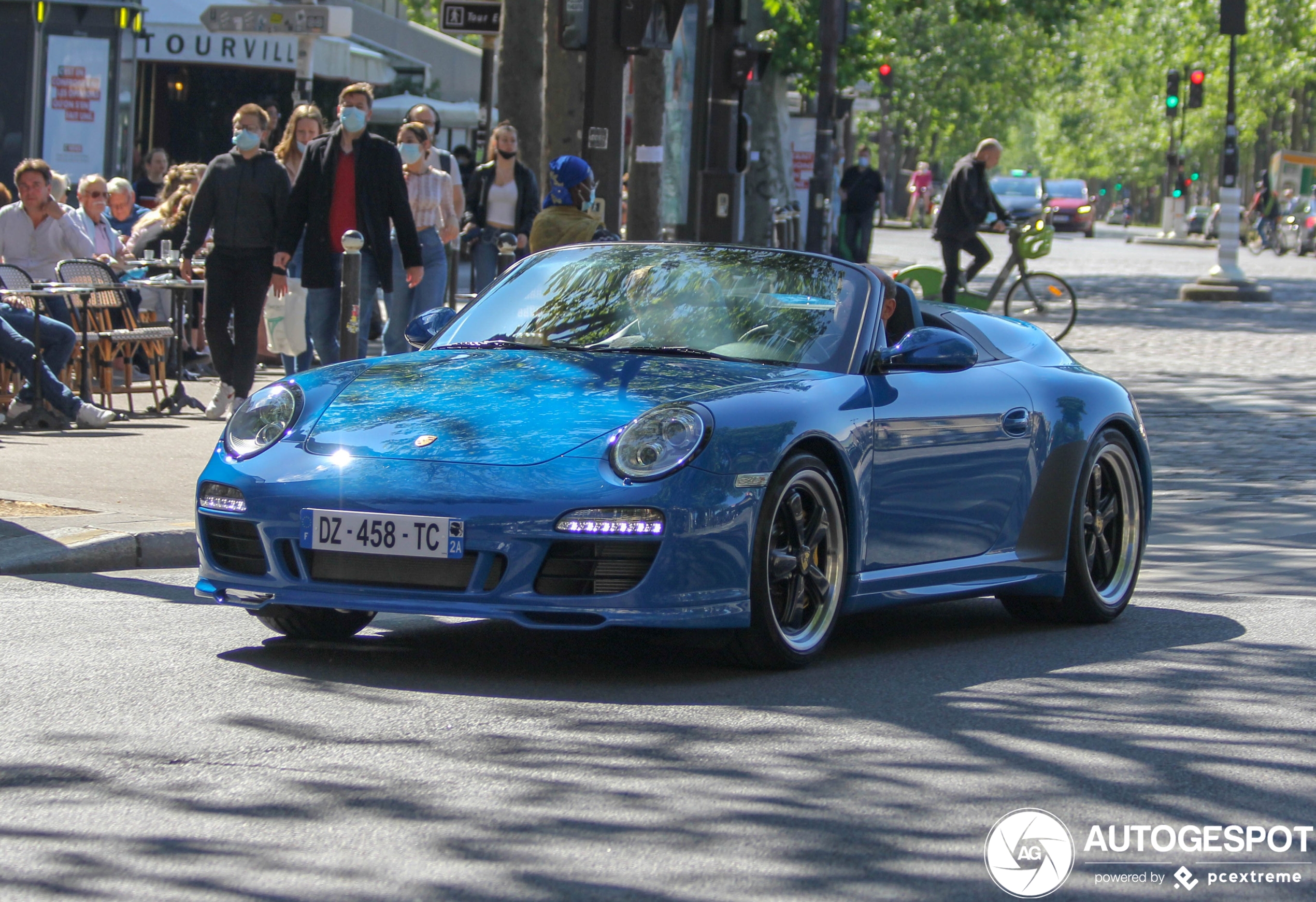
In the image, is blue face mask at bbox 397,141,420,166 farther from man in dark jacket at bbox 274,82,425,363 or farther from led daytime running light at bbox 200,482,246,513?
led daytime running light at bbox 200,482,246,513

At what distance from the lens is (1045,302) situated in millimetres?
21109

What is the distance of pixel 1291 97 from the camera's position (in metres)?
85.9

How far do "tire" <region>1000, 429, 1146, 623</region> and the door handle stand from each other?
41cm

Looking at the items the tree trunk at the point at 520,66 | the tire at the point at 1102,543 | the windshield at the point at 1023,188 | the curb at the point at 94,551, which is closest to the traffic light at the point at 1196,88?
the windshield at the point at 1023,188

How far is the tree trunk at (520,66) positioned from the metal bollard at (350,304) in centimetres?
574

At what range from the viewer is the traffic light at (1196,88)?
4009 centimetres

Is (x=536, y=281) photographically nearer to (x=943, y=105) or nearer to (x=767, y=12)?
(x=767, y=12)

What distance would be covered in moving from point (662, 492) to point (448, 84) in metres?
34.4

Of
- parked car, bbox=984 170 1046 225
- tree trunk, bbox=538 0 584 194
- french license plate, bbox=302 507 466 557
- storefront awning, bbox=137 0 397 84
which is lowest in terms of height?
french license plate, bbox=302 507 466 557

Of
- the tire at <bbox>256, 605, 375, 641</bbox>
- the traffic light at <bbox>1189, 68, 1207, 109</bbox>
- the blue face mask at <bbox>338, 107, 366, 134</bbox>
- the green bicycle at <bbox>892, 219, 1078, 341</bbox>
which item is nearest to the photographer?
the tire at <bbox>256, 605, 375, 641</bbox>

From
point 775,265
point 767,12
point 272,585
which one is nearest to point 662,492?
point 272,585

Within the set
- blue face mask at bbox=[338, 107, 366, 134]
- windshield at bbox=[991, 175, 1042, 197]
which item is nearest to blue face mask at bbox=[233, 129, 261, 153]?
blue face mask at bbox=[338, 107, 366, 134]

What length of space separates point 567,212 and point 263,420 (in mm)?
5718

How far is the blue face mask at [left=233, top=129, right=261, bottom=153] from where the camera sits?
12227mm
